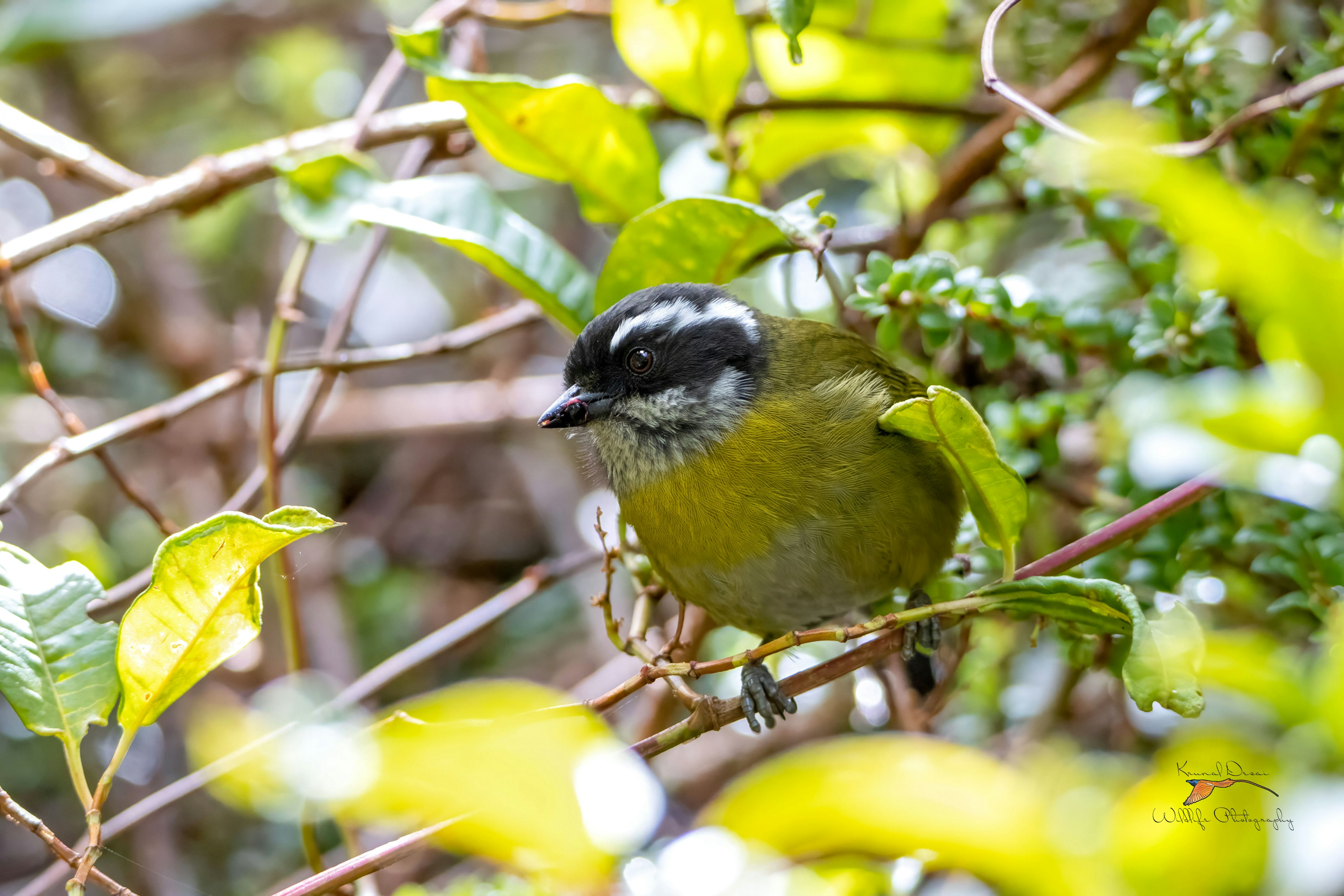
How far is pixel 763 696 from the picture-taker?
2.36m

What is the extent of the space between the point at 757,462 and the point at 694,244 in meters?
0.49

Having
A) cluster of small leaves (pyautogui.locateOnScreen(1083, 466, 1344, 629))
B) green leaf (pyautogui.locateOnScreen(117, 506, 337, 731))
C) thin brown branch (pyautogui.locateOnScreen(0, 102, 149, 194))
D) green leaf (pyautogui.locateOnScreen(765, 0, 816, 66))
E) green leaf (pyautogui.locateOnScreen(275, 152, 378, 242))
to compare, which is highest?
thin brown branch (pyautogui.locateOnScreen(0, 102, 149, 194))

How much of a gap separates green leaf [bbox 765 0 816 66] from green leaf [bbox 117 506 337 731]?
122 cm

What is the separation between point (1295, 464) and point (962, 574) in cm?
112

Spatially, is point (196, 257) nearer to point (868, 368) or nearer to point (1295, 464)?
point (868, 368)

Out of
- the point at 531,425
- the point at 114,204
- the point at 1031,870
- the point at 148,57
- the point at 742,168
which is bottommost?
the point at 531,425

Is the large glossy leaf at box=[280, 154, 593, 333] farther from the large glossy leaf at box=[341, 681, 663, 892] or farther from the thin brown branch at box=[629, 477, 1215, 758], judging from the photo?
the large glossy leaf at box=[341, 681, 663, 892]

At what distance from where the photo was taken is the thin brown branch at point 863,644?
62.5 inches

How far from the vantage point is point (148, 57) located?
512 centimetres

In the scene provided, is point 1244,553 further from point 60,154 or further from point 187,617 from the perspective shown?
point 60,154

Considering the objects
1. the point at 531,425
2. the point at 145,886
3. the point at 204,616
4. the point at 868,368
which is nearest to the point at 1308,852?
the point at 204,616

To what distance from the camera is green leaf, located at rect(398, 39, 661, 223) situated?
87.3 inches

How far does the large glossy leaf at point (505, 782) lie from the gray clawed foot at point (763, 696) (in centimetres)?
138

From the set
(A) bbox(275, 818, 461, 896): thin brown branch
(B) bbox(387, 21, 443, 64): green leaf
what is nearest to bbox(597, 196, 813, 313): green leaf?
(B) bbox(387, 21, 443, 64): green leaf
